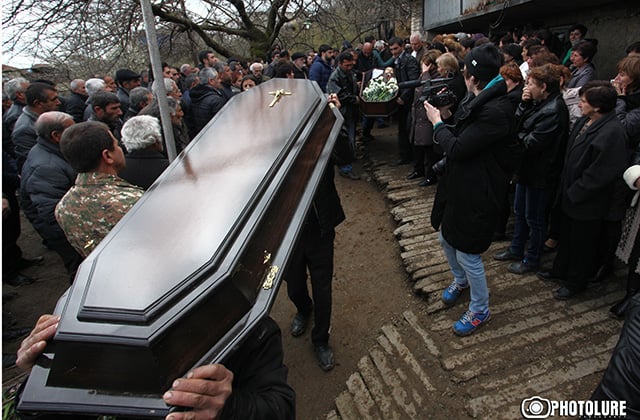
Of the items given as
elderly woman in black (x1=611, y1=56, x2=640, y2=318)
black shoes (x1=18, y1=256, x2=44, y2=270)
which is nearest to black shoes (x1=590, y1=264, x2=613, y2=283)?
elderly woman in black (x1=611, y1=56, x2=640, y2=318)

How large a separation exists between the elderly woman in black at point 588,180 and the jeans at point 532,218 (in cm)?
16

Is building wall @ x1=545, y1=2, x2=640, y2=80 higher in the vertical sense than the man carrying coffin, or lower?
higher

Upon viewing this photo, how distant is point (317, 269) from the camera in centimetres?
250

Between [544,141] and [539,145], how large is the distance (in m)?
0.04

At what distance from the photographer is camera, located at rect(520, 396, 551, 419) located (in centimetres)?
204

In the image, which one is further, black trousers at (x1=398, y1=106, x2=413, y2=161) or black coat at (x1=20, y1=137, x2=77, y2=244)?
black trousers at (x1=398, y1=106, x2=413, y2=161)

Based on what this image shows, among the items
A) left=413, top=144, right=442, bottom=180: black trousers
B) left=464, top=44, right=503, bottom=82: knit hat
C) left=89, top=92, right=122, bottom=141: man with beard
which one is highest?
left=464, top=44, right=503, bottom=82: knit hat

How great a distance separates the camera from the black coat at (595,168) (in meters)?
2.46

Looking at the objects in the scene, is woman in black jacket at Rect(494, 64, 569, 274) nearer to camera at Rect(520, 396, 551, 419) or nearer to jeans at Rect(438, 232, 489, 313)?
jeans at Rect(438, 232, 489, 313)

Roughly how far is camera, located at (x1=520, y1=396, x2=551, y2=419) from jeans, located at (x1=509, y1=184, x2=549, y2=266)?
137 cm

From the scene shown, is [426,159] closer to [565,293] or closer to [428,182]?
[428,182]

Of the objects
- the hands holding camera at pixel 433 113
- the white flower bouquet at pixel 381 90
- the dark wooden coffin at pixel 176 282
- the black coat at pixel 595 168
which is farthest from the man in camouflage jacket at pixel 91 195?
the white flower bouquet at pixel 381 90
